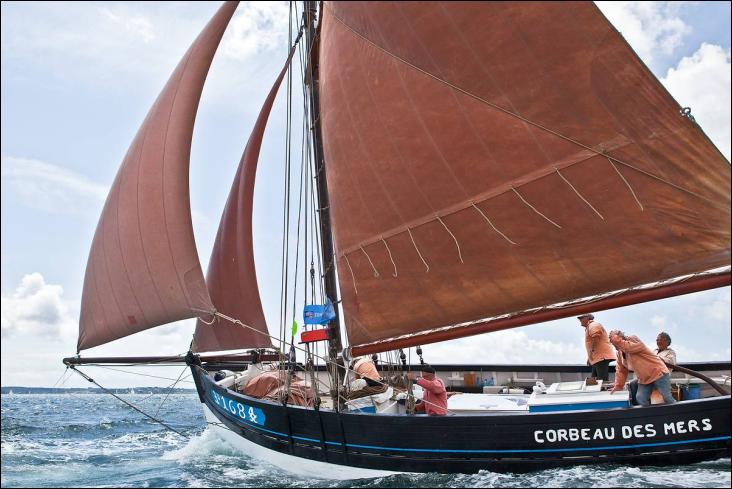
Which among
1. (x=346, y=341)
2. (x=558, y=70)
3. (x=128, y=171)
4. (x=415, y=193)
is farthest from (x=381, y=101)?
(x=128, y=171)

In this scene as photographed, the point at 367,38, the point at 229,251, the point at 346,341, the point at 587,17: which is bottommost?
the point at 346,341

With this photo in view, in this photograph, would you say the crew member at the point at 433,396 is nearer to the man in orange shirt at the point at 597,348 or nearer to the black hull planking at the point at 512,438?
the black hull planking at the point at 512,438

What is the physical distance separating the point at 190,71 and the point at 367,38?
4.78 metres

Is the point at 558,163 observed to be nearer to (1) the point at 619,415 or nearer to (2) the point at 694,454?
A: (1) the point at 619,415

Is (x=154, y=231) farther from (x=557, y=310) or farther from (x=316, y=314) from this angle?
(x=557, y=310)

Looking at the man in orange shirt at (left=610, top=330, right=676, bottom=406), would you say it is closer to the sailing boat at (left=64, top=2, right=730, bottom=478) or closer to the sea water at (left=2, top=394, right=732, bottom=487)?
the sailing boat at (left=64, top=2, right=730, bottom=478)

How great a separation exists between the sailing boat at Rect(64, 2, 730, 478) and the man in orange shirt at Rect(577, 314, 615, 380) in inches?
81.7

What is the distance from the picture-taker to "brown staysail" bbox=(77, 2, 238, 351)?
13.0 metres

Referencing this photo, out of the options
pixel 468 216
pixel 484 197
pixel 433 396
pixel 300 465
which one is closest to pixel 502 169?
pixel 484 197

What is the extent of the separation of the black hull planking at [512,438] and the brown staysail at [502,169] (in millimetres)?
1936

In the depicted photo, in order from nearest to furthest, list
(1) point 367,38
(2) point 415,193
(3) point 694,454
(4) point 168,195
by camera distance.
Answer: (3) point 694,454, (2) point 415,193, (1) point 367,38, (4) point 168,195

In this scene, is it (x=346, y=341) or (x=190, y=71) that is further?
(x=190, y=71)

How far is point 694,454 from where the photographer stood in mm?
7969

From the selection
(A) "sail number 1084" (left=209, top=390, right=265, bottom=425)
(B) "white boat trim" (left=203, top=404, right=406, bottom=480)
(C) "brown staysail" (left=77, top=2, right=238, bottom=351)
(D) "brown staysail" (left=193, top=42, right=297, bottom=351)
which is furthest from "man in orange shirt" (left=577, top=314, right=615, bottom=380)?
(D) "brown staysail" (left=193, top=42, right=297, bottom=351)
